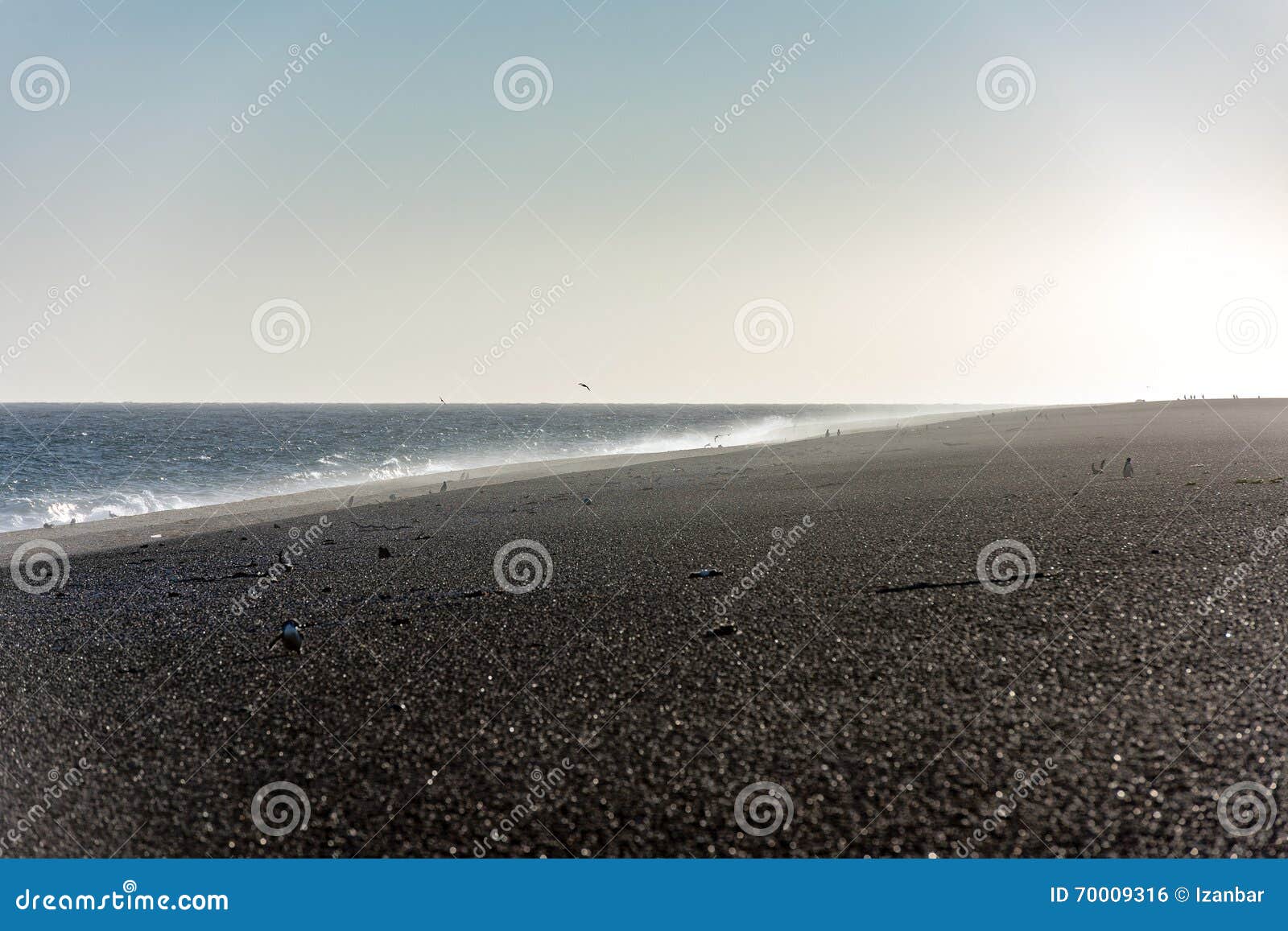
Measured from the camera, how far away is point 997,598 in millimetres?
7602

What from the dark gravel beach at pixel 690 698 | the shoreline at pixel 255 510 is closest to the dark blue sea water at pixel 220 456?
the shoreline at pixel 255 510

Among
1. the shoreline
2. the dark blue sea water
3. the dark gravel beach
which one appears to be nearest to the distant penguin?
the dark gravel beach

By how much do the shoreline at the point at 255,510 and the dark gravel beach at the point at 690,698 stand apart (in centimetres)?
661

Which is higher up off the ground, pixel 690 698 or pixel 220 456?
pixel 220 456

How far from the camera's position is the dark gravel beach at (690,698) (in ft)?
13.8

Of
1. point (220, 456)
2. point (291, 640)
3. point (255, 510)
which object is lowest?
point (291, 640)

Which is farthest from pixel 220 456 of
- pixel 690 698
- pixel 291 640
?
pixel 690 698

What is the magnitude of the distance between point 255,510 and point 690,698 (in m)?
20.8

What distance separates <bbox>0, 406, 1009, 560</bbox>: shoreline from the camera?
58.2ft

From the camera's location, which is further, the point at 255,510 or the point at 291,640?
the point at 255,510

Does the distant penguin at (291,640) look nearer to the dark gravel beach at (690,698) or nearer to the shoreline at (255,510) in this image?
the dark gravel beach at (690,698)

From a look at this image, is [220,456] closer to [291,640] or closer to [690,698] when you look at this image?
[291,640]

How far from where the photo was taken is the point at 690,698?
5711 mm

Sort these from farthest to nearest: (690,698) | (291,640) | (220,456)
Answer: (220,456), (291,640), (690,698)
